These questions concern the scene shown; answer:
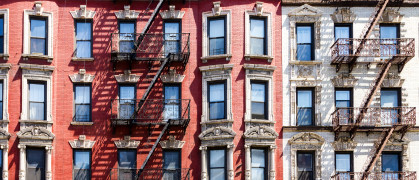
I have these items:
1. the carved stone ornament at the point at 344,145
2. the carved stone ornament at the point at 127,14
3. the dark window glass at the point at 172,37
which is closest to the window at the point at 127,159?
the dark window glass at the point at 172,37

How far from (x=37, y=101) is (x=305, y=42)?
13067 millimetres

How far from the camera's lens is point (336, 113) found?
3678cm

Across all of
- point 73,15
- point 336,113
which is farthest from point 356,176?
point 73,15

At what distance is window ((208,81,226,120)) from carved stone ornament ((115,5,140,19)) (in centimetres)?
499

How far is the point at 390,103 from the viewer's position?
3753 centimetres

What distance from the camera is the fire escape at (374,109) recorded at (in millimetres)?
36094

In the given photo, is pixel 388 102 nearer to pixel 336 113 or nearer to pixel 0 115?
pixel 336 113

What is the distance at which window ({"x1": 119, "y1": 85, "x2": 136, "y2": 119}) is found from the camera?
36750mm

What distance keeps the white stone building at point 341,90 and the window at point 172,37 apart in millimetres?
5083

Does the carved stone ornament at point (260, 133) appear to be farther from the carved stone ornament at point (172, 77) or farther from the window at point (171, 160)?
the carved stone ornament at point (172, 77)

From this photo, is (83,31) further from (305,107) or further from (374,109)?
(374,109)

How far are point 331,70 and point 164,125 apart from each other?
27.6 ft

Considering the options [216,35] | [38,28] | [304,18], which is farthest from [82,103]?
[304,18]

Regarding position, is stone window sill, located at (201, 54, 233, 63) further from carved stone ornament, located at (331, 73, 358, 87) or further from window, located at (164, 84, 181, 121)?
carved stone ornament, located at (331, 73, 358, 87)
